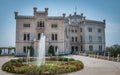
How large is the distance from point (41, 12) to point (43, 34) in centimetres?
511

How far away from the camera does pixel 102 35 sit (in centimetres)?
5306

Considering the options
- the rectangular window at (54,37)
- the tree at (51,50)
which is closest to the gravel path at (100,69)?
the tree at (51,50)

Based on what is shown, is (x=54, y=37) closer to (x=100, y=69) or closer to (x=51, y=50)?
(x=51, y=50)

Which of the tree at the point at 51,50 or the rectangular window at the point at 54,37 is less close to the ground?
the rectangular window at the point at 54,37

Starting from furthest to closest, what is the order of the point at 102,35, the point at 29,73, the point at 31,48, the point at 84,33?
the point at 102,35 → the point at 84,33 → the point at 31,48 → the point at 29,73

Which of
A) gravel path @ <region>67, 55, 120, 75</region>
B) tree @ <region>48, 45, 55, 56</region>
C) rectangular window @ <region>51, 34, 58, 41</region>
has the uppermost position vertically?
rectangular window @ <region>51, 34, 58, 41</region>

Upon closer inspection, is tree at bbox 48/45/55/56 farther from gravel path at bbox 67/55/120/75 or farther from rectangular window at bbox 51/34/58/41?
gravel path at bbox 67/55/120/75

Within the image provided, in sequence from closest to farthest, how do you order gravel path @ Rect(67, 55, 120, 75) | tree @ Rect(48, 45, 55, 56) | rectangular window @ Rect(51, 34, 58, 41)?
1. gravel path @ Rect(67, 55, 120, 75)
2. tree @ Rect(48, 45, 55, 56)
3. rectangular window @ Rect(51, 34, 58, 41)

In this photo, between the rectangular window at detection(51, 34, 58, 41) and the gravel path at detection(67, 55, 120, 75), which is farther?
the rectangular window at detection(51, 34, 58, 41)

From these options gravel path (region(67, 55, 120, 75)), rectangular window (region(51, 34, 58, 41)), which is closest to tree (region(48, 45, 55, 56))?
rectangular window (region(51, 34, 58, 41))

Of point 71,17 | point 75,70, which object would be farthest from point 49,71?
point 71,17

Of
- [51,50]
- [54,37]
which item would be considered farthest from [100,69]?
[54,37]

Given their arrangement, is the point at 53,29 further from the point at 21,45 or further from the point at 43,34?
the point at 21,45

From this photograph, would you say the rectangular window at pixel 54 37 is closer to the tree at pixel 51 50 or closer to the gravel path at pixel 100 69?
the tree at pixel 51 50
